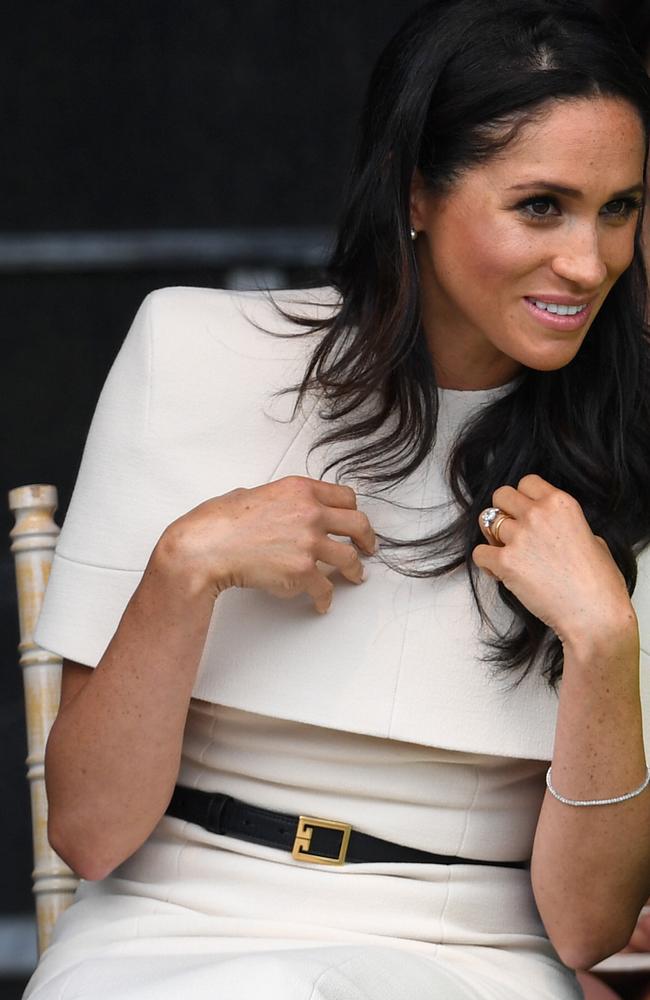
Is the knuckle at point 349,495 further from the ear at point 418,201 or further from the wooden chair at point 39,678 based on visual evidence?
the wooden chair at point 39,678

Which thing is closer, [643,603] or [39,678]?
[643,603]

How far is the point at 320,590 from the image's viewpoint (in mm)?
2059

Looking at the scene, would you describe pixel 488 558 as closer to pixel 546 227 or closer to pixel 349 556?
pixel 349 556

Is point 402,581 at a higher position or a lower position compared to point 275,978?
higher

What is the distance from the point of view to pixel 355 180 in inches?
86.9

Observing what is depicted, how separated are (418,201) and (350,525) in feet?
1.35

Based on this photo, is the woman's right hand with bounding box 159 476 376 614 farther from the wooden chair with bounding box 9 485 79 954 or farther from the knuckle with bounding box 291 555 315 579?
the wooden chair with bounding box 9 485 79 954

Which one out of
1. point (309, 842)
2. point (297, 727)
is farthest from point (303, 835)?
point (297, 727)

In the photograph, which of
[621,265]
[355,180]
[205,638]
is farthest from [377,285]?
[205,638]

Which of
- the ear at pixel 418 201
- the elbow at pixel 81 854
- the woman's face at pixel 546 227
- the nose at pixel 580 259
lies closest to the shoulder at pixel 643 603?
the woman's face at pixel 546 227

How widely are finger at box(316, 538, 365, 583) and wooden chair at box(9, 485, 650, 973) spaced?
19.9 inches

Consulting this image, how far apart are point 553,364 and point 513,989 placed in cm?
73

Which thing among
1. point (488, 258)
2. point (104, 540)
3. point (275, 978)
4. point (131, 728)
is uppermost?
point (488, 258)

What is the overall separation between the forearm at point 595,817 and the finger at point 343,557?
→ 0.28 m
